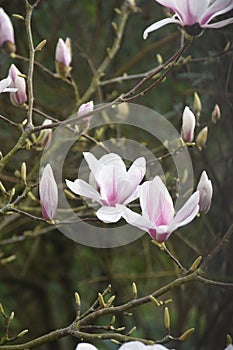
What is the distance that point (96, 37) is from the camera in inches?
48.6

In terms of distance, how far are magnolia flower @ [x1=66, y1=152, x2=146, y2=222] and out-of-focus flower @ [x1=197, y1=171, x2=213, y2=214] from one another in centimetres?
6

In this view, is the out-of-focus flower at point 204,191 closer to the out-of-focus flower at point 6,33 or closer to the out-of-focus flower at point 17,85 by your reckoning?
the out-of-focus flower at point 17,85

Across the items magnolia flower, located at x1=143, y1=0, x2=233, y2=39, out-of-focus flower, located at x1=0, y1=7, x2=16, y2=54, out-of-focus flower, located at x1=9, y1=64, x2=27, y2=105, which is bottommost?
out-of-focus flower, located at x1=9, y1=64, x2=27, y2=105

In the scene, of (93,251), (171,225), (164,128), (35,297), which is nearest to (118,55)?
(164,128)

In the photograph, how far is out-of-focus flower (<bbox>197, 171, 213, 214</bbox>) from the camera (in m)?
0.60

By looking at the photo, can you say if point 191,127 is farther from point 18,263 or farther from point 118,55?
point 18,263

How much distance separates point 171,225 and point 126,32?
771mm

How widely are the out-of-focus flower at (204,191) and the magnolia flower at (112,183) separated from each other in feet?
0.19

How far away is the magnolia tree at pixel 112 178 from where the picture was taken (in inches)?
22.5

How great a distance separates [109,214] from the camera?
564 millimetres

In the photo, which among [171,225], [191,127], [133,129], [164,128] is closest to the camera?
[171,225]

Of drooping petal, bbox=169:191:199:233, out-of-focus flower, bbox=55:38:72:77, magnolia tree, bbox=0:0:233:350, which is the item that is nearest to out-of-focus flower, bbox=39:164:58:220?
magnolia tree, bbox=0:0:233:350

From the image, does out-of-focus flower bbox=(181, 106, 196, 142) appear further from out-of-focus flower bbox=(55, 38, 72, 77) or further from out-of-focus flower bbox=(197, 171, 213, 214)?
out-of-focus flower bbox=(55, 38, 72, 77)

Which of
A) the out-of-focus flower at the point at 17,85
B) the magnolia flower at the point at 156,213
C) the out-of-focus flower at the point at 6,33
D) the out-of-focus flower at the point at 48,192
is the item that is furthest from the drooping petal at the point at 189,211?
the out-of-focus flower at the point at 6,33
